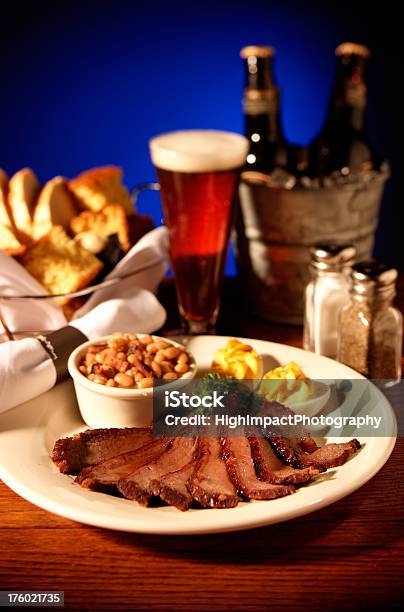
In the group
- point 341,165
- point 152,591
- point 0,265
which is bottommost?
point 152,591

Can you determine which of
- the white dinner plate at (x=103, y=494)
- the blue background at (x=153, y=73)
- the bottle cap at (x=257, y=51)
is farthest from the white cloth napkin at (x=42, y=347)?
the blue background at (x=153, y=73)

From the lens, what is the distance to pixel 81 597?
107cm

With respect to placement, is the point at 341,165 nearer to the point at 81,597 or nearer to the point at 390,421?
the point at 390,421

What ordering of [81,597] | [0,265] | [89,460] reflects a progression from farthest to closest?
[0,265]
[89,460]
[81,597]

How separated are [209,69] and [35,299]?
1.83 m

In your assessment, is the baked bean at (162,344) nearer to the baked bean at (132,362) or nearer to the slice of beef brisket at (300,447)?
the baked bean at (132,362)

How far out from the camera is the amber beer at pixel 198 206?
182cm

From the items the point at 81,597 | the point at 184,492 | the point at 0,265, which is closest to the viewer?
the point at 81,597

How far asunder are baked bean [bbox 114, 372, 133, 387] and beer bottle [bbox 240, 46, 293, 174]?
734 mm

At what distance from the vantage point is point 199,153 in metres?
1.81

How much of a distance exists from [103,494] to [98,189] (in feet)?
3.65

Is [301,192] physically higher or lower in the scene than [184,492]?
higher

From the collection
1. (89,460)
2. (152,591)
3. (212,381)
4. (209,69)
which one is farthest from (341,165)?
(209,69)

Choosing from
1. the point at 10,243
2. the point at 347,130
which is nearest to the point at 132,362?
the point at 10,243
